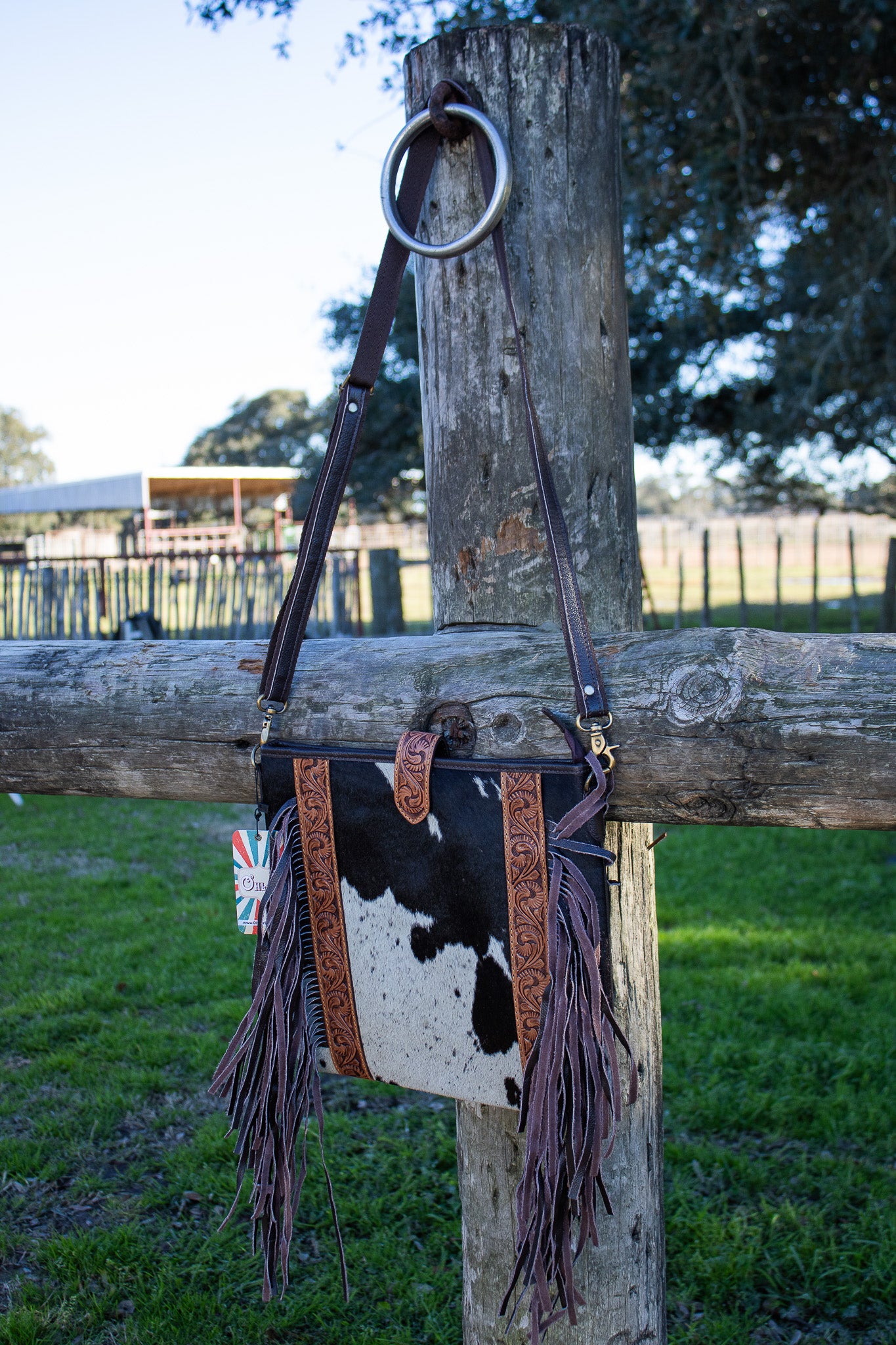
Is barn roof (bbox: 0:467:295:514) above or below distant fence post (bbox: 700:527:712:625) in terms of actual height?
above

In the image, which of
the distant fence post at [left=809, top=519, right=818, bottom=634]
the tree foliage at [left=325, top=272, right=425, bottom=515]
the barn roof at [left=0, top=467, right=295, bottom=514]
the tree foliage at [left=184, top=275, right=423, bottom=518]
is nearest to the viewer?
the distant fence post at [left=809, top=519, right=818, bottom=634]

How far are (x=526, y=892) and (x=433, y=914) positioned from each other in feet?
0.55

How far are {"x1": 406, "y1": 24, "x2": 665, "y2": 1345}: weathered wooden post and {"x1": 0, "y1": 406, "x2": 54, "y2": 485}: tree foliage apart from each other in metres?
64.4

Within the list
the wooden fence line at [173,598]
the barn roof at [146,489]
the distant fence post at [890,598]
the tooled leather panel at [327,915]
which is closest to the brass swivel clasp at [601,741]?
the tooled leather panel at [327,915]

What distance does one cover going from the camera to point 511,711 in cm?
137

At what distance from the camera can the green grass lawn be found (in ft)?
7.47

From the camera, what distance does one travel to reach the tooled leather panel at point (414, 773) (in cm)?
135

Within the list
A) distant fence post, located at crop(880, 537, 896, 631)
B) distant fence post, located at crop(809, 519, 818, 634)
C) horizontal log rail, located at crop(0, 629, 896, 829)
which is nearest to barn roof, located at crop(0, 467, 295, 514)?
distant fence post, located at crop(809, 519, 818, 634)

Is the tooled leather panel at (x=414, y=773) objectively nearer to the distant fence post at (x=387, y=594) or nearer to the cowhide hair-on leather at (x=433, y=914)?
the cowhide hair-on leather at (x=433, y=914)

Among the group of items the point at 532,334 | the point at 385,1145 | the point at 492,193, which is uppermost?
the point at 492,193

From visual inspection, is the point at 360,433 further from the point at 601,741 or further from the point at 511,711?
the point at 601,741

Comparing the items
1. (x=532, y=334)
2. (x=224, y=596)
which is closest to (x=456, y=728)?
(x=532, y=334)

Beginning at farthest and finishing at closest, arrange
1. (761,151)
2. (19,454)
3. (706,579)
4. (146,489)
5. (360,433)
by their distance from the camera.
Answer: (19,454) → (146,489) → (706,579) → (761,151) → (360,433)

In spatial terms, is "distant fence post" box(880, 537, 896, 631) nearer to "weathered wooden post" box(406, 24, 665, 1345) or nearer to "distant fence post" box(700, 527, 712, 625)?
"distant fence post" box(700, 527, 712, 625)
